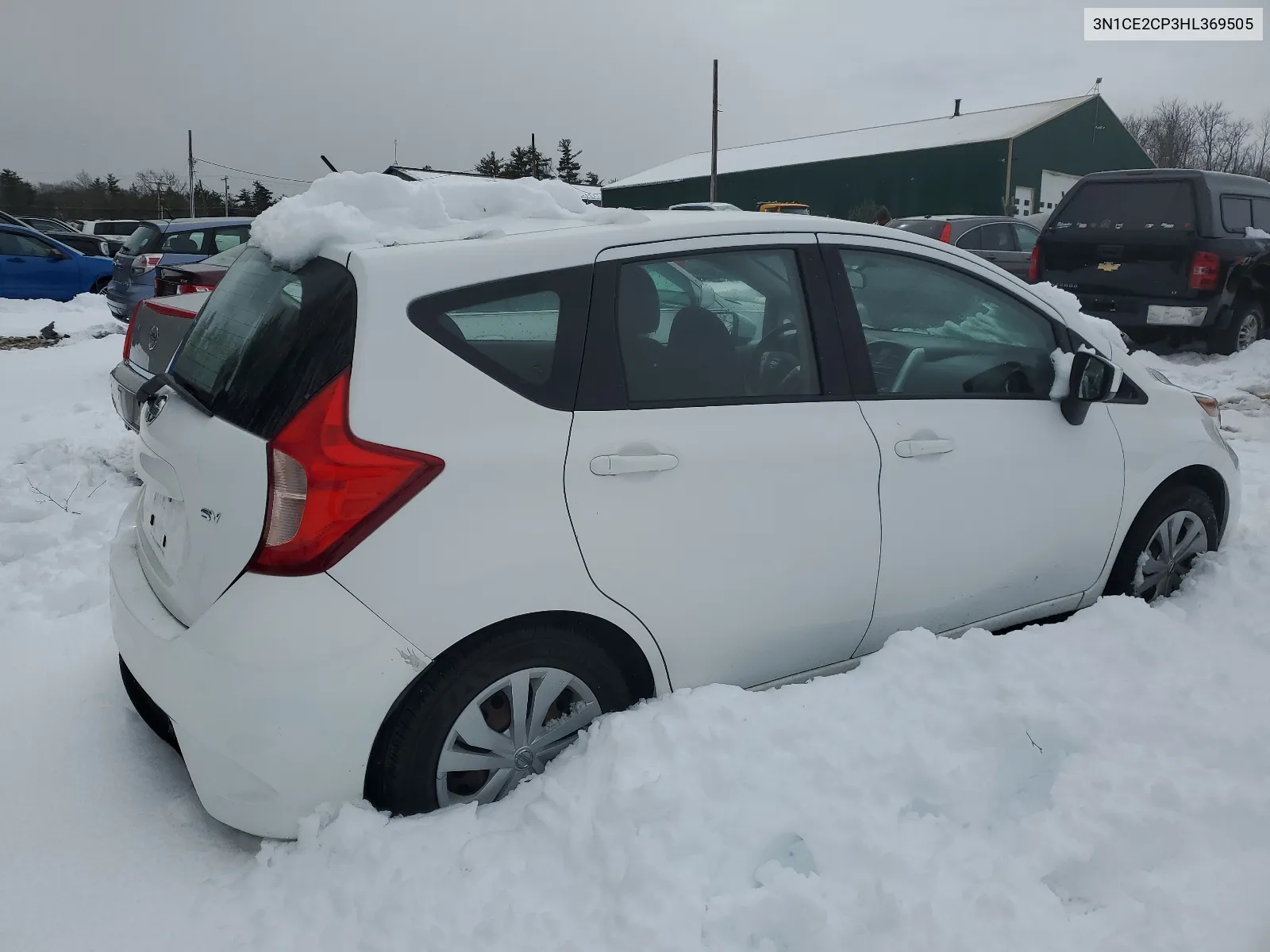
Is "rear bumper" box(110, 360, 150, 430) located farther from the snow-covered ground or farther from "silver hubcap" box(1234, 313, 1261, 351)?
"silver hubcap" box(1234, 313, 1261, 351)

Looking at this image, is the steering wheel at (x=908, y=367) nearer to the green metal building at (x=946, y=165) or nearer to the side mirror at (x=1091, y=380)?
the side mirror at (x=1091, y=380)

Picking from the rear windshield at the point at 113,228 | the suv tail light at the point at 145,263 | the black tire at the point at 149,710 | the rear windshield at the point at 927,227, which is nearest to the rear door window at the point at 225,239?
the suv tail light at the point at 145,263

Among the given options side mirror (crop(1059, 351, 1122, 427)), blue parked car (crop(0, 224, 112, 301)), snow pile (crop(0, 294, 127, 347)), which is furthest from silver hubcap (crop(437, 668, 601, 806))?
blue parked car (crop(0, 224, 112, 301))

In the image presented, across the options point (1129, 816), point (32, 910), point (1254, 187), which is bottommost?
point (32, 910)

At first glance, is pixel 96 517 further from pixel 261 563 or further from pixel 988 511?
pixel 988 511

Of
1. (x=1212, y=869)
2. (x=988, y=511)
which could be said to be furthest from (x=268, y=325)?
(x=1212, y=869)

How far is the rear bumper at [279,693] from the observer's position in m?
2.21

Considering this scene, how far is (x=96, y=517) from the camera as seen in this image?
4898 millimetres

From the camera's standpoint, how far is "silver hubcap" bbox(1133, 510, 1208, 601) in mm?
3746

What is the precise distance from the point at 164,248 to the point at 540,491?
35.0 feet

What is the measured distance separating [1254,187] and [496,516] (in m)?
10.7

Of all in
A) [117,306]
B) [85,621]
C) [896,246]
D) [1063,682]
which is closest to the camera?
[1063,682]

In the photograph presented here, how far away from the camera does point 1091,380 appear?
331 centimetres

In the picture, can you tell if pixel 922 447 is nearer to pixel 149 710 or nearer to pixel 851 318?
pixel 851 318
